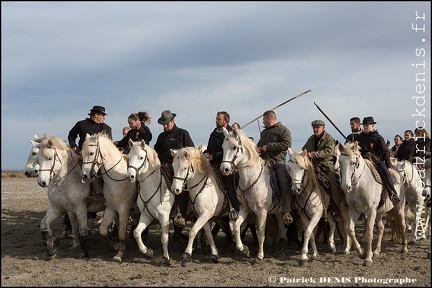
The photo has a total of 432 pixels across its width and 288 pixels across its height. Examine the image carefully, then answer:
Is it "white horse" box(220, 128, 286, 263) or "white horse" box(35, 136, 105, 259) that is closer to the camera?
"white horse" box(220, 128, 286, 263)

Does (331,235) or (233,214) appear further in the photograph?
(331,235)

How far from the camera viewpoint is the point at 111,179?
9727 mm

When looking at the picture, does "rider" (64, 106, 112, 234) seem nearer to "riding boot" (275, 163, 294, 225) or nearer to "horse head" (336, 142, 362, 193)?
"riding boot" (275, 163, 294, 225)

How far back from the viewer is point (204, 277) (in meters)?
8.53

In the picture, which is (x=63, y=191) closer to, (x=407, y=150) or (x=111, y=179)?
(x=111, y=179)

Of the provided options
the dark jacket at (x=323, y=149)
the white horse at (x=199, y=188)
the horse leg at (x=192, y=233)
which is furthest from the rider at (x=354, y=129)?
the horse leg at (x=192, y=233)

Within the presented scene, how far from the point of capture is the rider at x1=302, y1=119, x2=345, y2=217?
10.2m

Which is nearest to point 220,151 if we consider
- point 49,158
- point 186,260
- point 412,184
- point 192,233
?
point 192,233

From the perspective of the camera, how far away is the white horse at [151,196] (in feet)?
30.7

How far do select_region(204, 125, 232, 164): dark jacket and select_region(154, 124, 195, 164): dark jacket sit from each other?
390mm

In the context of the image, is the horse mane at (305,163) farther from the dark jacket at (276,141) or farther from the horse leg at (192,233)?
the horse leg at (192,233)

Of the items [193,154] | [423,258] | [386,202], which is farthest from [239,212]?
[423,258]

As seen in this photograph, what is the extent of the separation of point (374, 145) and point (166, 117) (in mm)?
4523

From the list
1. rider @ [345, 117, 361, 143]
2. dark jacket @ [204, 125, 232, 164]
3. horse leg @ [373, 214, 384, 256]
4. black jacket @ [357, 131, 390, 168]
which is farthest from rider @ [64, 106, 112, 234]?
horse leg @ [373, 214, 384, 256]
